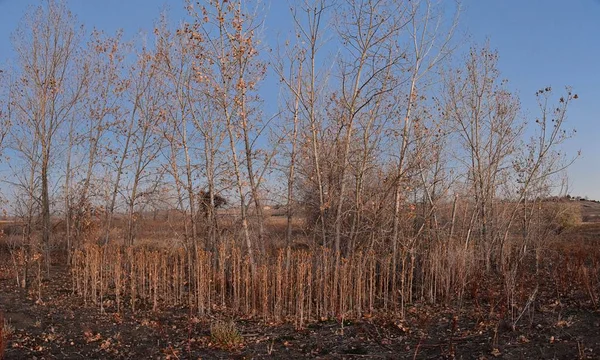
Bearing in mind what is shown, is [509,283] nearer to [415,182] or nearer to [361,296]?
[361,296]

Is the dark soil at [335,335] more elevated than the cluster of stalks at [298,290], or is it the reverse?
the cluster of stalks at [298,290]

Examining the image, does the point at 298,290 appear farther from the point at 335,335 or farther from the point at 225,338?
the point at 225,338

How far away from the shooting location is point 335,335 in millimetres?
6480

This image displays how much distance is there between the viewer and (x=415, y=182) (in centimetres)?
1013

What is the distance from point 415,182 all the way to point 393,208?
739 millimetres

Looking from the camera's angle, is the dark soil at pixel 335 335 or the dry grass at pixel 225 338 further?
the dry grass at pixel 225 338

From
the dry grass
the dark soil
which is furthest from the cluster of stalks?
the dry grass

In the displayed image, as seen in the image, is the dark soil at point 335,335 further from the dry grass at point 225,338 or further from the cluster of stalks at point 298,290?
the cluster of stalks at point 298,290

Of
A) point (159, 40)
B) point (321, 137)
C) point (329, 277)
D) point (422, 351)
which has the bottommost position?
point (422, 351)

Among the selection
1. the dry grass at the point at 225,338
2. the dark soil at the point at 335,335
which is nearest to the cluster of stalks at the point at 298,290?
the dark soil at the point at 335,335

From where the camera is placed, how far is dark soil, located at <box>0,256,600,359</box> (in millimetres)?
5539

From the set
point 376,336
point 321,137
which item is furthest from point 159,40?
point 376,336

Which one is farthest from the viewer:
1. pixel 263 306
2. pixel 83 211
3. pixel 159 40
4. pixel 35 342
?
pixel 83 211

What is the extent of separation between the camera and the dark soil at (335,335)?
5.54 meters
